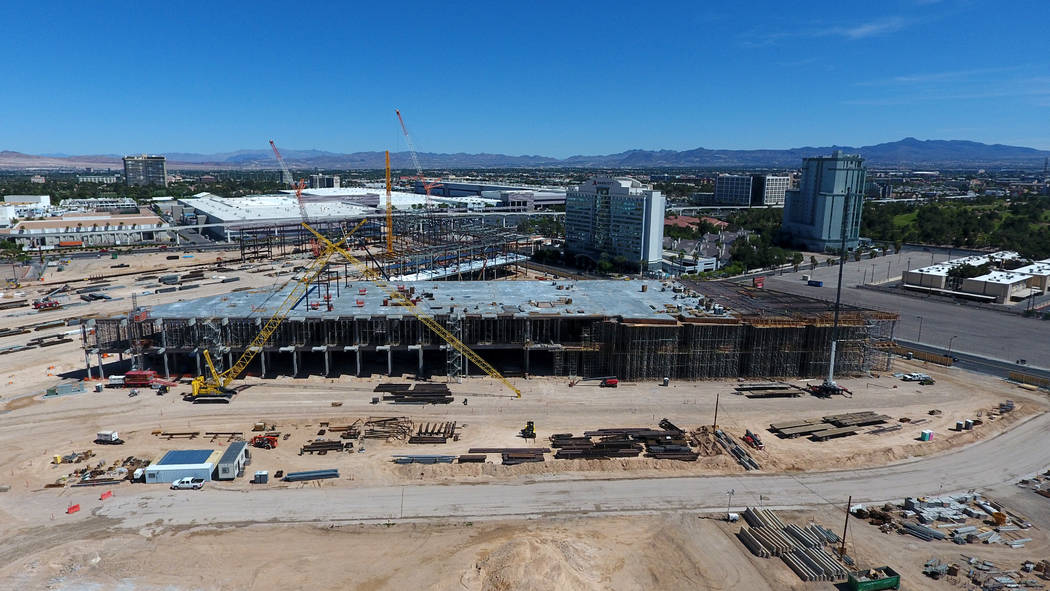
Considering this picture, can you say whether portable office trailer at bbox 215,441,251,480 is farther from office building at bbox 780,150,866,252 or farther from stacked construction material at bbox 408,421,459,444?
office building at bbox 780,150,866,252

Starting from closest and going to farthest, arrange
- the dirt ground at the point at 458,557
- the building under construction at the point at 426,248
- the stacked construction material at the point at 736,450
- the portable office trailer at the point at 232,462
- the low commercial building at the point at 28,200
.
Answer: the dirt ground at the point at 458,557, the portable office trailer at the point at 232,462, the stacked construction material at the point at 736,450, the building under construction at the point at 426,248, the low commercial building at the point at 28,200

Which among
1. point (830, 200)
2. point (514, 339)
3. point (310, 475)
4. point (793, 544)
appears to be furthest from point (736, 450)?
point (830, 200)

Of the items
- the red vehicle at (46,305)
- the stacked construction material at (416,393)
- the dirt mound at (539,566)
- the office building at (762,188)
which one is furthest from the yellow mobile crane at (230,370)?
the office building at (762,188)

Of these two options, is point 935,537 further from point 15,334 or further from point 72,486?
point 15,334

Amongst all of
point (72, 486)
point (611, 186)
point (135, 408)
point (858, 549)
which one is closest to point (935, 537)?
point (858, 549)

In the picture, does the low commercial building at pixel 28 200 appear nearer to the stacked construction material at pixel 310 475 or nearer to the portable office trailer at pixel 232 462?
the portable office trailer at pixel 232 462

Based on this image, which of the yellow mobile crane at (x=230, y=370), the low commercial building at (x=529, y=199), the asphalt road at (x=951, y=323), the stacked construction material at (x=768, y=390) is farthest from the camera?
the low commercial building at (x=529, y=199)
